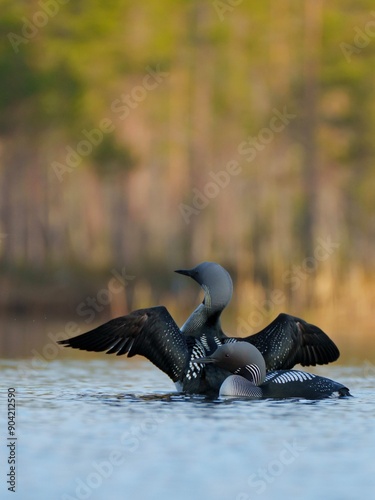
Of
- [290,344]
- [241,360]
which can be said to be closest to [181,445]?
[241,360]

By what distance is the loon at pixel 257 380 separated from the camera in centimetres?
888

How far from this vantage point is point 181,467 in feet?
21.5

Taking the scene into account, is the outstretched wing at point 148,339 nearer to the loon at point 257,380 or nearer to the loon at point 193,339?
the loon at point 193,339

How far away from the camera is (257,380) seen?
906cm

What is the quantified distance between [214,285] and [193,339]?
0.39 metres

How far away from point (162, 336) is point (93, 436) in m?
1.88

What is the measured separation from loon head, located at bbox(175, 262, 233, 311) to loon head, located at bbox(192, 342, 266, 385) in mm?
368

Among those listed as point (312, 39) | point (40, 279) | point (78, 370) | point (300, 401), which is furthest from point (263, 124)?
point (300, 401)

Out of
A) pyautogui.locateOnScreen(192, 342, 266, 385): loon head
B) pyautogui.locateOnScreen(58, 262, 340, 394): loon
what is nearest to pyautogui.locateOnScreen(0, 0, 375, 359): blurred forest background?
pyautogui.locateOnScreen(58, 262, 340, 394): loon

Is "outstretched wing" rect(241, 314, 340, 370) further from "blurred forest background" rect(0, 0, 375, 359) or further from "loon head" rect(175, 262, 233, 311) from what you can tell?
"blurred forest background" rect(0, 0, 375, 359)

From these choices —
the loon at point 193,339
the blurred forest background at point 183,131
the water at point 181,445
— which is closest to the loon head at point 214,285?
the loon at point 193,339

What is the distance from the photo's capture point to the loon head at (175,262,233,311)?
9.41m

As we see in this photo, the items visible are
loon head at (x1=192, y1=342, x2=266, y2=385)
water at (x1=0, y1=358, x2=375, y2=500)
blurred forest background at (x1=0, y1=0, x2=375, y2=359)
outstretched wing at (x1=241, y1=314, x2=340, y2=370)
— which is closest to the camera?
water at (x1=0, y1=358, x2=375, y2=500)

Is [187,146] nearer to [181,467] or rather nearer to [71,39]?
[71,39]
